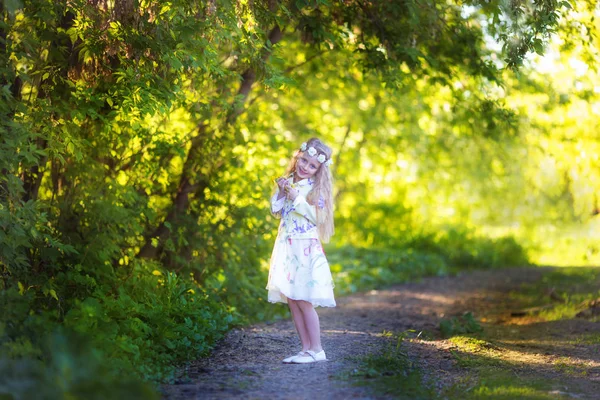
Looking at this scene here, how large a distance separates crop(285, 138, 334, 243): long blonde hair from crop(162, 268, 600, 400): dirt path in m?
1.08

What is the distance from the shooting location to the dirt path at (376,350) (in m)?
5.01

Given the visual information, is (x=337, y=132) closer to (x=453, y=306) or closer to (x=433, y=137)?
(x=433, y=137)

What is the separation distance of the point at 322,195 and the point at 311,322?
1022 mm

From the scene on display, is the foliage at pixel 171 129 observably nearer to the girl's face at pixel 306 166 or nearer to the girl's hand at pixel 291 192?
the girl's face at pixel 306 166

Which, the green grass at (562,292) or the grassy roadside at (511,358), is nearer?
the grassy roadside at (511,358)

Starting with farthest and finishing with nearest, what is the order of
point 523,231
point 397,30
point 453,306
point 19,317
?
1. point 523,231
2. point 453,306
3. point 397,30
4. point 19,317

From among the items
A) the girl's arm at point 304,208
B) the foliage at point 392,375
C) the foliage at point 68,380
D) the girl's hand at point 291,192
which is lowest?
the foliage at point 392,375

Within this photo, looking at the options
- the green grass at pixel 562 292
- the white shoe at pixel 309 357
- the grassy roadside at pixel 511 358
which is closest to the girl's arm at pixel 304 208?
the white shoe at pixel 309 357

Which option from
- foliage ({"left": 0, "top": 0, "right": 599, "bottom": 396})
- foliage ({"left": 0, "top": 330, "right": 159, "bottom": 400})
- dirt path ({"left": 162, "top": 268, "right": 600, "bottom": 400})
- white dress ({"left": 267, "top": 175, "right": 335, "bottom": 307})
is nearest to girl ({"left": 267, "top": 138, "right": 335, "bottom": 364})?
white dress ({"left": 267, "top": 175, "right": 335, "bottom": 307})

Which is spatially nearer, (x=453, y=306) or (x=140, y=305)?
(x=140, y=305)

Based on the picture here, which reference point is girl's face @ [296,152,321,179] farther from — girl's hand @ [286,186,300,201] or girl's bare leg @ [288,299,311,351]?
girl's bare leg @ [288,299,311,351]

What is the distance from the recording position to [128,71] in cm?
586

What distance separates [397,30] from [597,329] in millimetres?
3874

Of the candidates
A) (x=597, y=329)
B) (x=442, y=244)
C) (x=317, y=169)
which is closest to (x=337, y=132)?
(x=442, y=244)
